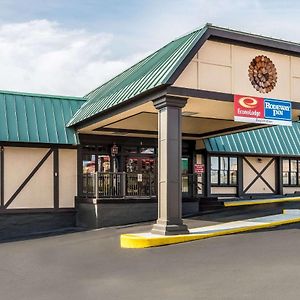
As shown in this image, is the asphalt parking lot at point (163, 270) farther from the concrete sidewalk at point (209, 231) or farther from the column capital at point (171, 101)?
the column capital at point (171, 101)

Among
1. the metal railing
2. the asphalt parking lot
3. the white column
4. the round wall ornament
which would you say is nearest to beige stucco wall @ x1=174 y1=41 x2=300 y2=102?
the round wall ornament

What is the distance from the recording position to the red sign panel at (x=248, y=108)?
48.8 feet

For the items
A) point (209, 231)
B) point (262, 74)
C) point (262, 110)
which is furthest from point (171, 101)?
point (209, 231)

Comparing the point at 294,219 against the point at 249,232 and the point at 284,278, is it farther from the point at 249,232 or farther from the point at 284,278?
the point at 284,278

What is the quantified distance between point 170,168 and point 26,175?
8.27m

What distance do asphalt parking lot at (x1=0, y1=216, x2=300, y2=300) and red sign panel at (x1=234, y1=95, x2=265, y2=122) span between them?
3.41 metres

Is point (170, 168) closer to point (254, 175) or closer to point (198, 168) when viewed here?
point (198, 168)

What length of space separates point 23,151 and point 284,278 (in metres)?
13.8

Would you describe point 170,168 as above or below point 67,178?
above

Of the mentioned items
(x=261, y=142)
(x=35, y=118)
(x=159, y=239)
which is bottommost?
(x=159, y=239)

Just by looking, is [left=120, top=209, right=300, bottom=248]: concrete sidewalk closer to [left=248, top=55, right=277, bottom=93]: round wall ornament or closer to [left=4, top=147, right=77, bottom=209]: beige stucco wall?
[left=248, top=55, right=277, bottom=93]: round wall ornament

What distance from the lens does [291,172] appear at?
28.2 metres

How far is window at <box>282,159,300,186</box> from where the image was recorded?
2794 cm

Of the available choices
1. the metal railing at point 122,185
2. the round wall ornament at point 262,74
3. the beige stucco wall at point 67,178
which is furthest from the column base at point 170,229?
the beige stucco wall at point 67,178
